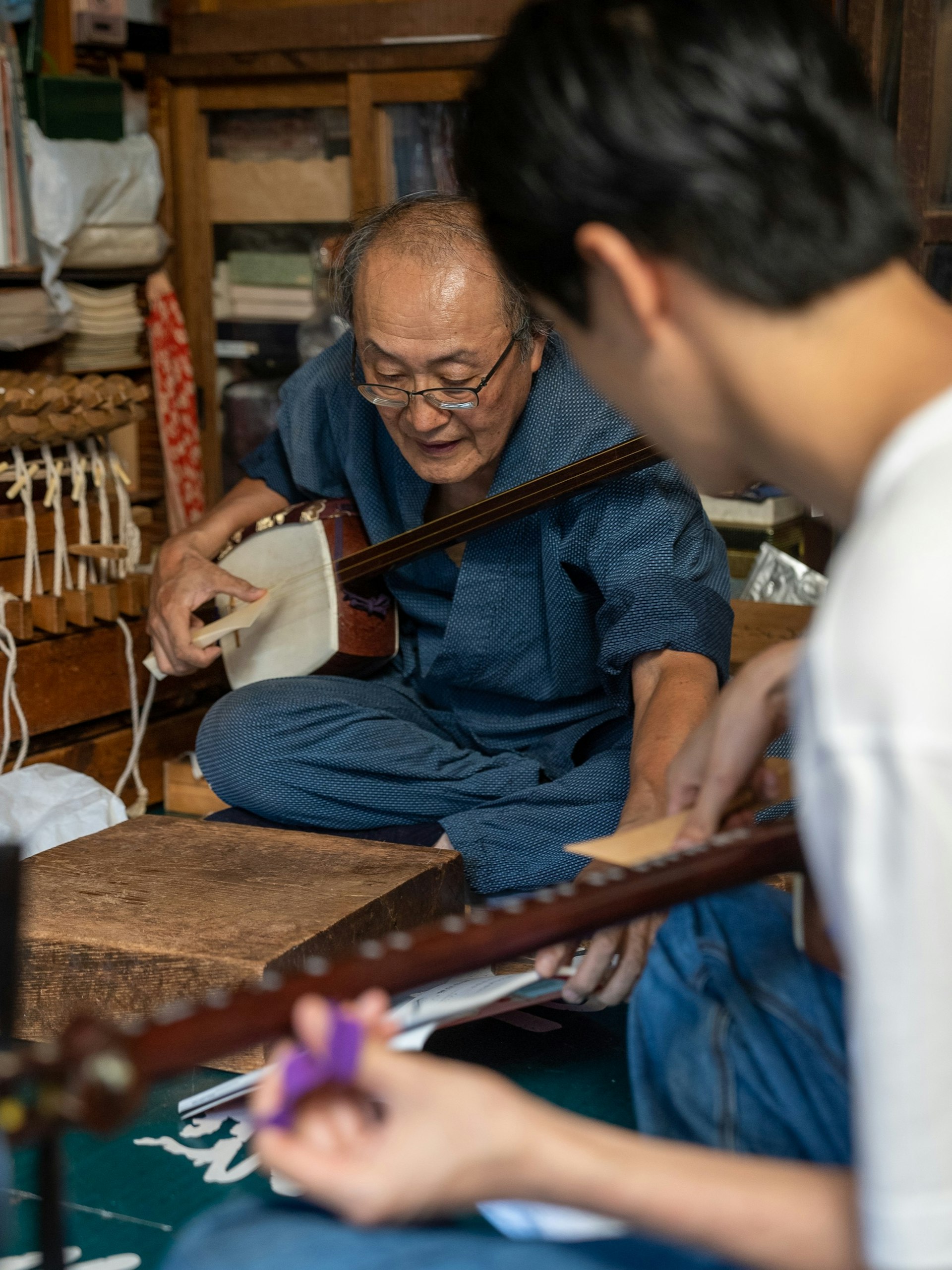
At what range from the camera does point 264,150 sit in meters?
4.14

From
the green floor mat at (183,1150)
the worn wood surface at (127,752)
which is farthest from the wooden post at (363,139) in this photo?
the green floor mat at (183,1150)

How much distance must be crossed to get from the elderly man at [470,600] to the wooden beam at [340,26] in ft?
4.81

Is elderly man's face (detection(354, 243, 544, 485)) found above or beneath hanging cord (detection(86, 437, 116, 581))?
above

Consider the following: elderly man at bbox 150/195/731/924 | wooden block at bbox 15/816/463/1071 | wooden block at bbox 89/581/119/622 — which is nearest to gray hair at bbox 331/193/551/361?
elderly man at bbox 150/195/731/924

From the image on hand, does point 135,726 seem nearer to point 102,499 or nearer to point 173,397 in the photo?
point 102,499

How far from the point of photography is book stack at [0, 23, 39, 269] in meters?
3.42

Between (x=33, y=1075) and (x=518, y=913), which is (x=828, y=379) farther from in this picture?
(x=33, y=1075)

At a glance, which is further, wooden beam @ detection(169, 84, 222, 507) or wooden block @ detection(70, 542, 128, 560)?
wooden beam @ detection(169, 84, 222, 507)

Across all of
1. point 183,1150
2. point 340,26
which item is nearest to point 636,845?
point 183,1150

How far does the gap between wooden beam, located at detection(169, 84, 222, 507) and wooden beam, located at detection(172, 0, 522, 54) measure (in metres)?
0.18

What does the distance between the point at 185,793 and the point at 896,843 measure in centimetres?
260

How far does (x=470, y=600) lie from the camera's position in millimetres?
2441

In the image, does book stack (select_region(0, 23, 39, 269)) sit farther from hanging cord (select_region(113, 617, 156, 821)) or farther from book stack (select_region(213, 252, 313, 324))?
hanging cord (select_region(113, 617, 156, 821))

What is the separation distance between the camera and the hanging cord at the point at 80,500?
118 inches
